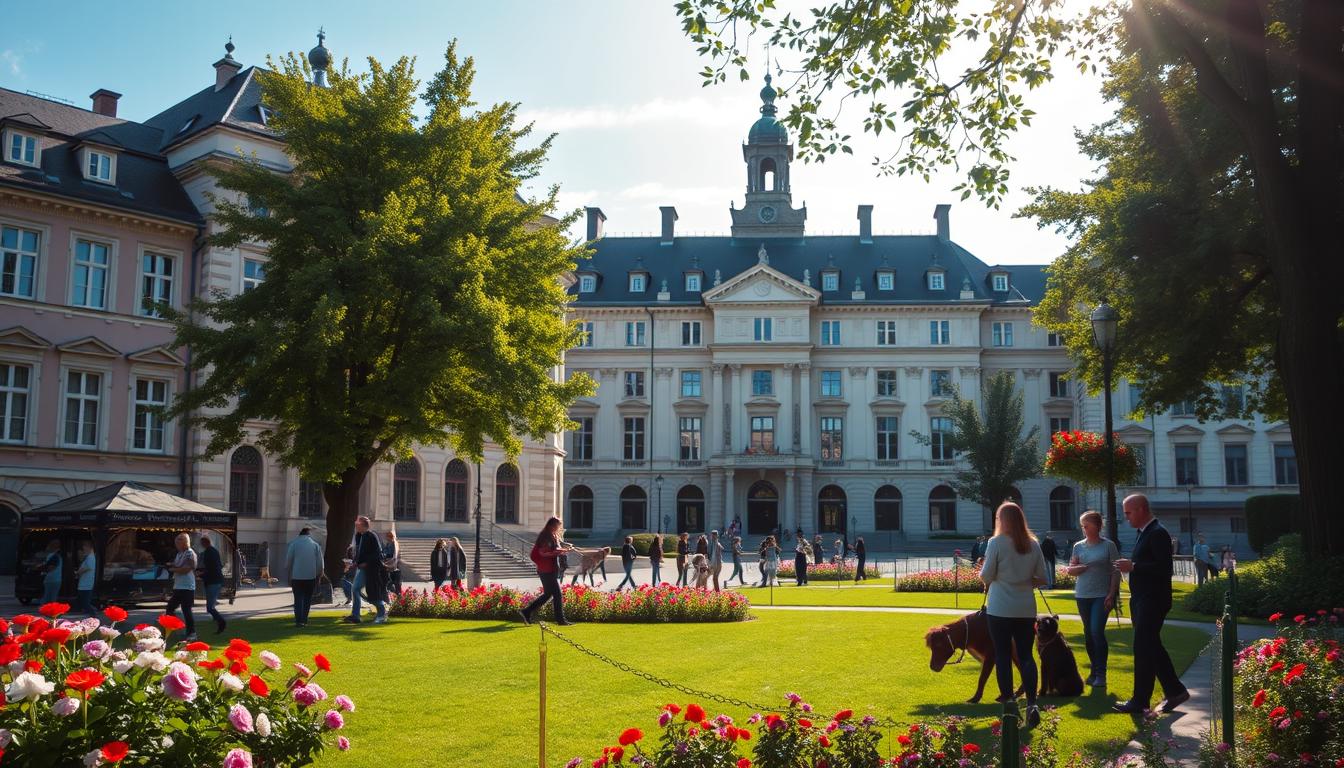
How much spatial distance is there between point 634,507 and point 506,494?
2632 cm

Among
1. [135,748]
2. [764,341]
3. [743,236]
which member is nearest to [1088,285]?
[135,748]

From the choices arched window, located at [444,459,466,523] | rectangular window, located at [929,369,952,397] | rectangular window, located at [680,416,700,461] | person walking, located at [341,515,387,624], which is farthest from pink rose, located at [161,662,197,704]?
rectangular window, located at [929,369,952,397]

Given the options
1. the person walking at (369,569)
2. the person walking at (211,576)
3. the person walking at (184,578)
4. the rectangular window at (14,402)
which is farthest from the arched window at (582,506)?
the person walking at (184,578)

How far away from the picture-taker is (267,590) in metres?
32.5

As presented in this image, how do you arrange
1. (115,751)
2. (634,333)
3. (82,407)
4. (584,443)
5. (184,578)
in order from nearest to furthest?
(115,751) → (184,578) → (82,407) → (584,443) → (634,333)

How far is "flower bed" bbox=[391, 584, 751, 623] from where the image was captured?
20.3m

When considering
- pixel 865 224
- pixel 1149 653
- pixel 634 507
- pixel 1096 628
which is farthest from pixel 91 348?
pixel 865 224

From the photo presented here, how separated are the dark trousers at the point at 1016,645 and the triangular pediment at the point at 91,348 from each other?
105ft

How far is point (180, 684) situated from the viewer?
210 inches

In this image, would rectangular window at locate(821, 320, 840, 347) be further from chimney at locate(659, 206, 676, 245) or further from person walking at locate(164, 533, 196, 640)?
person walking at locate(164, 533, 196, 640)

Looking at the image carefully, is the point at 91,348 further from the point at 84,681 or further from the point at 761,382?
the point at 761,382

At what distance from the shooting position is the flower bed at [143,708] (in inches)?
204

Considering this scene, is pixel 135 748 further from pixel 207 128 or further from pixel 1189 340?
pixel 207 128

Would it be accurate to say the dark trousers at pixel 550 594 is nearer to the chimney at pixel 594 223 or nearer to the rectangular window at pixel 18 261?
the rectangular window at pixel 18 261
